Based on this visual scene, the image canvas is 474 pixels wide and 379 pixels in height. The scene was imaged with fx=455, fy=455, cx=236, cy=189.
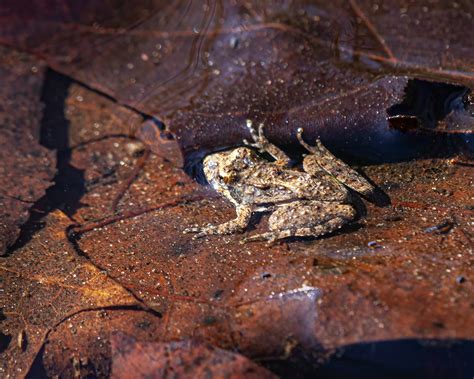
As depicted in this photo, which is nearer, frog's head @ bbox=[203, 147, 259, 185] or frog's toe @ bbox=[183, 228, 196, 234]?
frog's toe @ bbox=[183, 228, 196, 234]

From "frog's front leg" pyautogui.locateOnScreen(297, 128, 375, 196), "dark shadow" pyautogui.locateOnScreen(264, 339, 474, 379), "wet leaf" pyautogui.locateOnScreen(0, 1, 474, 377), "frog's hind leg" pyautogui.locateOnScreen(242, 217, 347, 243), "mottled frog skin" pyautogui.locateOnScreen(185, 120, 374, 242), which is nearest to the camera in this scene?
"dark shadow" pyautogui.locateOnScreen(264, 339, 474, 379)

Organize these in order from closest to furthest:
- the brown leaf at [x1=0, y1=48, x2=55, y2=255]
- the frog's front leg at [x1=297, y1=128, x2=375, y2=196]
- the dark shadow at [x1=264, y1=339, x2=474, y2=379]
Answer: the dark shadow at [x1=264, y1=339, x2=474, y2=379], the frog's front leg at [x1=297, y1=128, x2=375, y2=196], the brown leaf at [x1=0, y1=48, x2=55, y2=255]

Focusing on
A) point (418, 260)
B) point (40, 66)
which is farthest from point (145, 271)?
point (40, 66)

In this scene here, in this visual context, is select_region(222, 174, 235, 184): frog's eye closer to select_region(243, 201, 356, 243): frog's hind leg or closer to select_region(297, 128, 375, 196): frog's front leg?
select_region(243, 201, 356, 243): frog's hind leg

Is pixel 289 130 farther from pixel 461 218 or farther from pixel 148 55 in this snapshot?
pixel 148 55

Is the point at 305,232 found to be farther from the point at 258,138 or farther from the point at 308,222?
the point at 258,138

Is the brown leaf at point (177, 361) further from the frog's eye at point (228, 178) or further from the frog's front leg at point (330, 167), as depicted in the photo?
the frog's front leg at point (330, 167)

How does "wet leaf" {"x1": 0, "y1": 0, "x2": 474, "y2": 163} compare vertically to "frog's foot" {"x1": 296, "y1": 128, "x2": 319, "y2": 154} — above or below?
above

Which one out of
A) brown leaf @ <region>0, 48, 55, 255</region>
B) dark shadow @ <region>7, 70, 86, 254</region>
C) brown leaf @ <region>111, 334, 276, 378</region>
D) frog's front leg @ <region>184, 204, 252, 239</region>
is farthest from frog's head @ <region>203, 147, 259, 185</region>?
brown leaf @ <region>111, 334, 276, 378</region>
